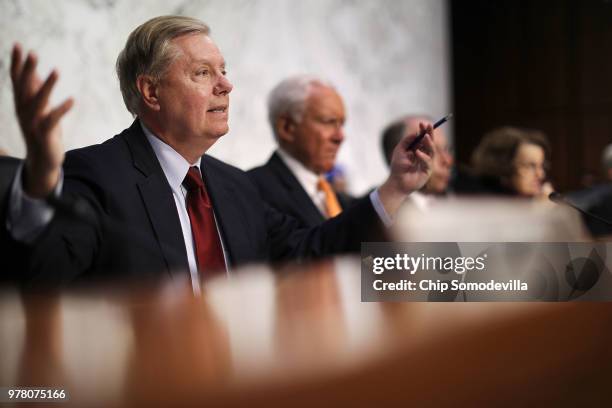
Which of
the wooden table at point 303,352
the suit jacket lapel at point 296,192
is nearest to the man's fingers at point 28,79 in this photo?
the wooden table at point 303,352

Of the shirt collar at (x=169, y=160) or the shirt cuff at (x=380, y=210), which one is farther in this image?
the shirt cuff at (x=380, y=210)

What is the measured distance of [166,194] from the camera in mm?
917

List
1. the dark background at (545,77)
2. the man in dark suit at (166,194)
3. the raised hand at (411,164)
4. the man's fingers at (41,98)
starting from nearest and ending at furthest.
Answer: the man's fingers at (41,98)
the man in dark suit at (166,194)
the raised hand at (411,164)
the dark background at (545,77)

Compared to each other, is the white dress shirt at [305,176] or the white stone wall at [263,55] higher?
the white stone wall at [263,55]

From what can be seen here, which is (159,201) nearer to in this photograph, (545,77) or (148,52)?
(148,52)

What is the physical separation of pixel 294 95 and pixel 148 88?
522mm

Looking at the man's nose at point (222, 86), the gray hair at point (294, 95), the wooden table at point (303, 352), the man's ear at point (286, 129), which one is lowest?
the wooden table at point (303, 352)

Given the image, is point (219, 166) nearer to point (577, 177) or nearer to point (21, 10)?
point (21, 10)

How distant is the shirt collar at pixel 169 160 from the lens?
0.93 metres

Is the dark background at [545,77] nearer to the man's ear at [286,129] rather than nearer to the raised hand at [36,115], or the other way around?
the man's ear at [286,129]

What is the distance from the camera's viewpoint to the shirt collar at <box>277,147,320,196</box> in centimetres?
135

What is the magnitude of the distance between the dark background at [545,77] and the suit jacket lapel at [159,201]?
170 centimetres

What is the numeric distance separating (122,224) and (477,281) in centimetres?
47

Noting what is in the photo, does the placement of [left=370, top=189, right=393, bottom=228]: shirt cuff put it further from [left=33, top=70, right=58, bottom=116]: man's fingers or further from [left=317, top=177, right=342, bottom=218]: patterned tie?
[left=33, top=70, right=58, bottom=116]: man's fingers
